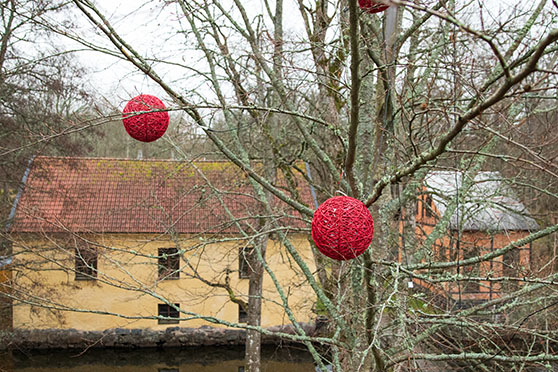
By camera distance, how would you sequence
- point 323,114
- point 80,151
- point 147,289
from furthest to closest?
1. point 80,151
2. point 323,114
3. point 147,289

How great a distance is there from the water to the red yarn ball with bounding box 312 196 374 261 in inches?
443

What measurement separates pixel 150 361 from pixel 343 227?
12.9 metres

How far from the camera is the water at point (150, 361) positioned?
13.4 m

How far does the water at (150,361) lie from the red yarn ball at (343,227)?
11.2 meters

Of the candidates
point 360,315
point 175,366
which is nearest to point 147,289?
point 360,315

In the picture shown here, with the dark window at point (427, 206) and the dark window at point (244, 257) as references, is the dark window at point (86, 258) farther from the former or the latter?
the dark window at point (427, 206)

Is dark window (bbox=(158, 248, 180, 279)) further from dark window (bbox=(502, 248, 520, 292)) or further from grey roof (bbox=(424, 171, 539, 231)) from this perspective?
dark window (bbox=(502, 248, 520, 292))

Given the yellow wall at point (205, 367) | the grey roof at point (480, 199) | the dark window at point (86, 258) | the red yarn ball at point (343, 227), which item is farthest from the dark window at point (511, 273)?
the yellow wall at point (205, 367)

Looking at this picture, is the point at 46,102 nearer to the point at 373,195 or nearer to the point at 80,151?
the point at 80,151

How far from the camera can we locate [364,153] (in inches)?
168

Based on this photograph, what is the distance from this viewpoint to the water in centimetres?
1336

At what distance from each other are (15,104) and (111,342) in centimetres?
785

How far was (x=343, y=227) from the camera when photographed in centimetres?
266

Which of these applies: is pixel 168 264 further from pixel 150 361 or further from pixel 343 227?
pixel 150 361
